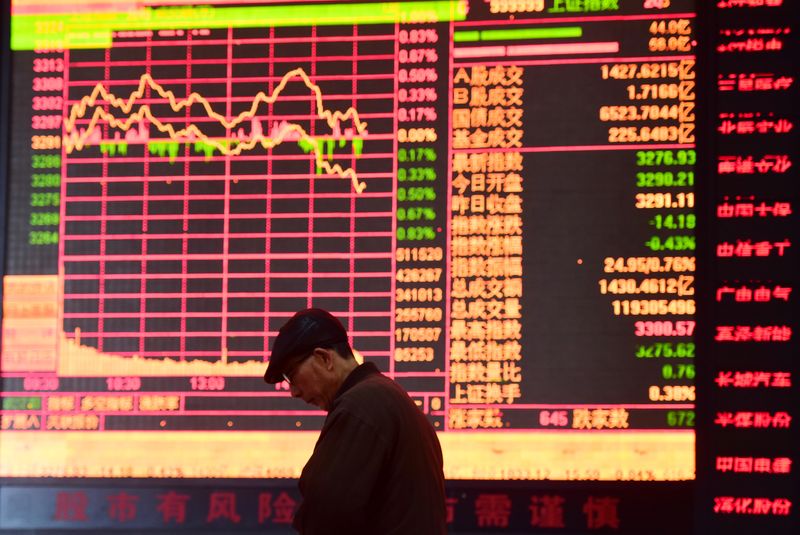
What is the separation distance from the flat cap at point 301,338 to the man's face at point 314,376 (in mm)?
22

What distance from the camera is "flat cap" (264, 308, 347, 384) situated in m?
2.30

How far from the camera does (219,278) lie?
362 cm

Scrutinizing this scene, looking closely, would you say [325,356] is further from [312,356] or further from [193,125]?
[193,125]

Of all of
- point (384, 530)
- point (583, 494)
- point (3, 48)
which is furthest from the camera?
point (3, 48)

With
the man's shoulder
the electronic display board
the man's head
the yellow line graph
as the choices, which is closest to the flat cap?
the man's head

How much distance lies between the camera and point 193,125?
12.1 ft

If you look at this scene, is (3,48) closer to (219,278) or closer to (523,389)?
(219,278)

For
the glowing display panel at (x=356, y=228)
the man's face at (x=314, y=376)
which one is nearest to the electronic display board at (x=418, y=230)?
the glowing display panel at (x=356, y=228)

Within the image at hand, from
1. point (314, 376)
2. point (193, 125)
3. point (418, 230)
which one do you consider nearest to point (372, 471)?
point (314, 376)

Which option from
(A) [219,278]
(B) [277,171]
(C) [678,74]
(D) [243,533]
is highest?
(C) [678,74]

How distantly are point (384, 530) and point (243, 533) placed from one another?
1395 mm

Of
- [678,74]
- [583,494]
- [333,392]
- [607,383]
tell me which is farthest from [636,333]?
[333,392]

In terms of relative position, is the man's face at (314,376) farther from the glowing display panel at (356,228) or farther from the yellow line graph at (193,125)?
the yellow line graph at (193,125)

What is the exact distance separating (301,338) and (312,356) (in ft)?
0.17
